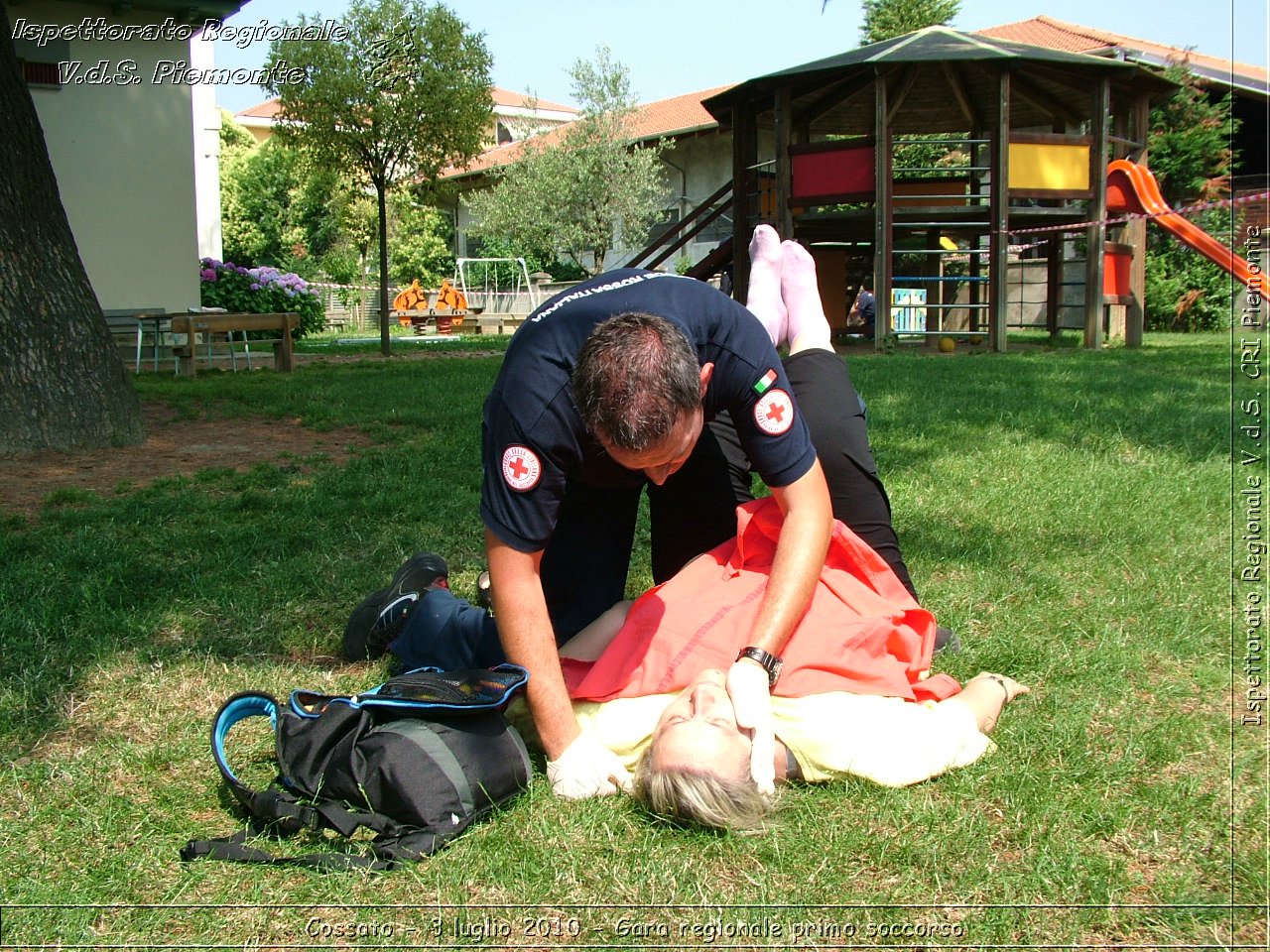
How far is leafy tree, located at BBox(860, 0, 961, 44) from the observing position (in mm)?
28594

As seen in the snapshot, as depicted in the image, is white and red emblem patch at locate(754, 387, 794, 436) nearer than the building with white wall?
Yes

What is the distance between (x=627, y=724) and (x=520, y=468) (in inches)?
29.5

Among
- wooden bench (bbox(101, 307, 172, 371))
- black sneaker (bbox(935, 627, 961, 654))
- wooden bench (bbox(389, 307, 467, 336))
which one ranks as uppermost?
wooden bench (bbox(389, 307, 467, 336))

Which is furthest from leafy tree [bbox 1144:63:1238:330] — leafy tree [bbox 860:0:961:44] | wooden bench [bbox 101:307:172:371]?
wooden bench [bbox 101:307:172:371]

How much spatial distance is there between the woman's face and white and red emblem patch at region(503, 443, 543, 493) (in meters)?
0.63

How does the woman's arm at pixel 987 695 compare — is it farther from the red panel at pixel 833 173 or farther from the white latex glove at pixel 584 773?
the red panel at pixel 833 173

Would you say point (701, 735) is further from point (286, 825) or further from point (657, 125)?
point (657, 125)

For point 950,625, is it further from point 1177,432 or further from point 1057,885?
point 1177,432

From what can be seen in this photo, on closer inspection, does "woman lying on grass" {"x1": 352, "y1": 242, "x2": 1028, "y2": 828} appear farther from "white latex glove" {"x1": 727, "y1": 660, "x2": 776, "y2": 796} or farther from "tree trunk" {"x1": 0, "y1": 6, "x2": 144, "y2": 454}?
"tree trunk" {"x1": 0, "y1": 6, "x2": 144, "y2": 454}

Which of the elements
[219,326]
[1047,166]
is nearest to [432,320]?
[219,326]

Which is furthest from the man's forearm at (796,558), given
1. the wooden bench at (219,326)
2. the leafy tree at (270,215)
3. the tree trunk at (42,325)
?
the leafy tree at (270,215)

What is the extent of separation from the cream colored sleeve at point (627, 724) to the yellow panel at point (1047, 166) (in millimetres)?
12169

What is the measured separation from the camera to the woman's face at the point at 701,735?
2498mm

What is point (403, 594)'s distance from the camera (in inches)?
144
